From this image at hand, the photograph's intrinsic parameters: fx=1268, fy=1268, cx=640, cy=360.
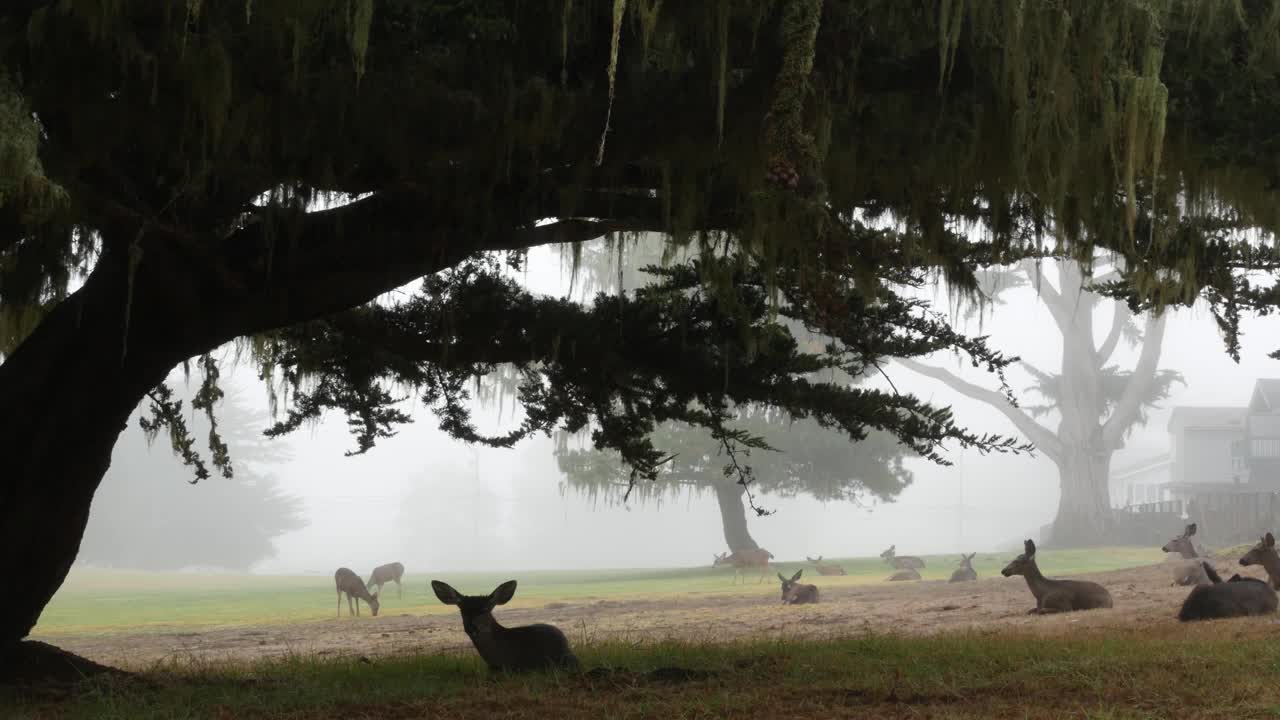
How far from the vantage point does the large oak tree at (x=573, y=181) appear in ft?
16.5

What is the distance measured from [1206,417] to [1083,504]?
16125mm

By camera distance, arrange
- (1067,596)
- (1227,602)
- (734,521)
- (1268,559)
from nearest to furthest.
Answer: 1. (1227,602)
2. (1268,559)
3. (1067,596)
4. (734,521)

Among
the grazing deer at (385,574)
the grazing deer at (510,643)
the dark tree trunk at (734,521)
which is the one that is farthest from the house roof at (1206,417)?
the grazing deer at (510,643)

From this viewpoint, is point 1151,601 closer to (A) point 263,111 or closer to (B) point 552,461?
(A) point 263,111

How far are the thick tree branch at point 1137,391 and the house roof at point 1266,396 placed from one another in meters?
5.65

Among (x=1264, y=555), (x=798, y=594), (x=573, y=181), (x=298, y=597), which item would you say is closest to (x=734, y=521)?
(x=298, y=597)

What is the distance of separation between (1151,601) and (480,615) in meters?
8.47

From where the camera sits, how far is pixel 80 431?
705 cm

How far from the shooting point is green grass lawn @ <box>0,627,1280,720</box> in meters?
5.60

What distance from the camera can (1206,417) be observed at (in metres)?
59.4

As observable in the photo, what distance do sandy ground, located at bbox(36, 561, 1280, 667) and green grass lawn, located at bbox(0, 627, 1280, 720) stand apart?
2.08 m

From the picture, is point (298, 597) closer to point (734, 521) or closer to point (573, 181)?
point (734, 521)

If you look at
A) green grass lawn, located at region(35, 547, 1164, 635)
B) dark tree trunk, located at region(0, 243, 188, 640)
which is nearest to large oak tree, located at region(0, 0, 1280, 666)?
dark tree trunk, located at region(0, 243, 188, 640)

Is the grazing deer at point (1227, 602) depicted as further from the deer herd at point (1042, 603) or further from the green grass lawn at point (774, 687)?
the green grass lawn at point (774, 687)
